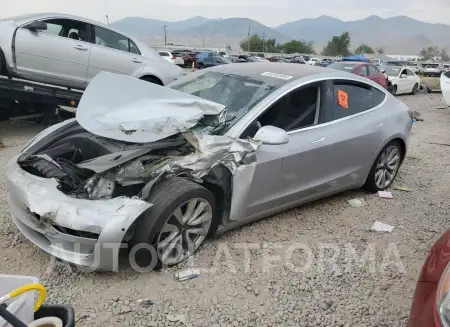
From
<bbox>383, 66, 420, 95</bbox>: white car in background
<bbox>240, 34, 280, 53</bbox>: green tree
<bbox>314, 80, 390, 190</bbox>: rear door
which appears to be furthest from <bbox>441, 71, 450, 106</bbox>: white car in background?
<bbox>240, 34, 280, 53</bbox>: green tree

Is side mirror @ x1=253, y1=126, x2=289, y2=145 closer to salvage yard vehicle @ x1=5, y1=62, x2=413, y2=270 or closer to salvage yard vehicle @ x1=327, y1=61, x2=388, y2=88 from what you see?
salvage yard vehicle @ x1=5, y1=62, x2=413, y2=270

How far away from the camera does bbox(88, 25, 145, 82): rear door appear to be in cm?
716

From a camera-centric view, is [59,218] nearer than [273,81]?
Yes

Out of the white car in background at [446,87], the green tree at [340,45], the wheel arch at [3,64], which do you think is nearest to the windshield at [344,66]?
the white car in background at [446,87]

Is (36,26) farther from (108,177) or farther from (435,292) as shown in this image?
(435,292)

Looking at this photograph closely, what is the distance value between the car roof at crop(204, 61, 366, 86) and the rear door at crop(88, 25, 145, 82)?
3.28m

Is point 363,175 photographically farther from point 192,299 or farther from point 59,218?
point 59,218

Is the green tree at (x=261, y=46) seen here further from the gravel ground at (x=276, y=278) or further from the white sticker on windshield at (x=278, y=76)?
the gravel ground at (x=276, y=278)

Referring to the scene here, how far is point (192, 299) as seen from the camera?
2900mm

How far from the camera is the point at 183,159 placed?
3232mm

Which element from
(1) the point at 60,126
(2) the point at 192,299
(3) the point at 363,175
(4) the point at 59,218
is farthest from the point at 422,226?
(1) the point at 60,126

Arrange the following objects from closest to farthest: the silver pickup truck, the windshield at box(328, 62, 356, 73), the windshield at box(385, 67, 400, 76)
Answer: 1. the silver pickup truck
2. the windshield at box(328, 62, 356, 73)
3. the windshield at box(385, 67, 400, 76)

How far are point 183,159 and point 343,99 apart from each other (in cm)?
196

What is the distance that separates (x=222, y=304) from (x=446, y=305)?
1.55m
